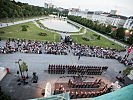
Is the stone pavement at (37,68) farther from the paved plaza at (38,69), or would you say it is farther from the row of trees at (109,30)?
the row of trees at (109,30)

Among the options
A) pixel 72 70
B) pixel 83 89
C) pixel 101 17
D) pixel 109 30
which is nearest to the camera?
pixel 83 89

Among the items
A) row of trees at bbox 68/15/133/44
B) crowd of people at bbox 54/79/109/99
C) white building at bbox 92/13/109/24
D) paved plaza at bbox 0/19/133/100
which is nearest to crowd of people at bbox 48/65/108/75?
paved plaza at bbox 0/19/133/100

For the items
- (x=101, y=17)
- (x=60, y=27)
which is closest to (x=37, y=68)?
(x=60, y=27)

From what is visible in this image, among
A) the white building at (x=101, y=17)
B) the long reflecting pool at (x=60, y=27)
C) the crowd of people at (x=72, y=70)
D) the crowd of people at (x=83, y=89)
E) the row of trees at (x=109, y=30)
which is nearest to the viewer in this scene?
the crowd of people at (x=83, y=89)

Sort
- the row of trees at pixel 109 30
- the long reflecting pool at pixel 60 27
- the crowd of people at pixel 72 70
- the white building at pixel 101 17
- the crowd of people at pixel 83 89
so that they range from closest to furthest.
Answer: the crowd of people at pixel 83 89, the crowd of people at pixel 72 70, the row of trees at pixel 109 30, the long reflecting pool at pixel 60 27, the white building at pixel 101 17

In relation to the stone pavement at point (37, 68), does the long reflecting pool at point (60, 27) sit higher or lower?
higher

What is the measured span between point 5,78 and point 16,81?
5.78 feet

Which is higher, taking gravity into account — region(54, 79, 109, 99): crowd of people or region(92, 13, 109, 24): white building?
region(92, 13, 109, 24): white building

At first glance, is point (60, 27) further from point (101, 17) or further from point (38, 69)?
point (101, 17)

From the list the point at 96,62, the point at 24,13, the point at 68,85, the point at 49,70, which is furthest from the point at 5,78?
the point at 24,13

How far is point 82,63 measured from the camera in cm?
3112

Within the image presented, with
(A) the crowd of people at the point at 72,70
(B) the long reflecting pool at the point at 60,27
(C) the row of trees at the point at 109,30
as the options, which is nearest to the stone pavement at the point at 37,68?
(A) the crowd of people at the point at 72,70

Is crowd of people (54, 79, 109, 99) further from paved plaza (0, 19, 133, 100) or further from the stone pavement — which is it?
the stone pavement

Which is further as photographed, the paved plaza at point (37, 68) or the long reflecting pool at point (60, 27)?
the long reflecting pool at point (60, 27)
